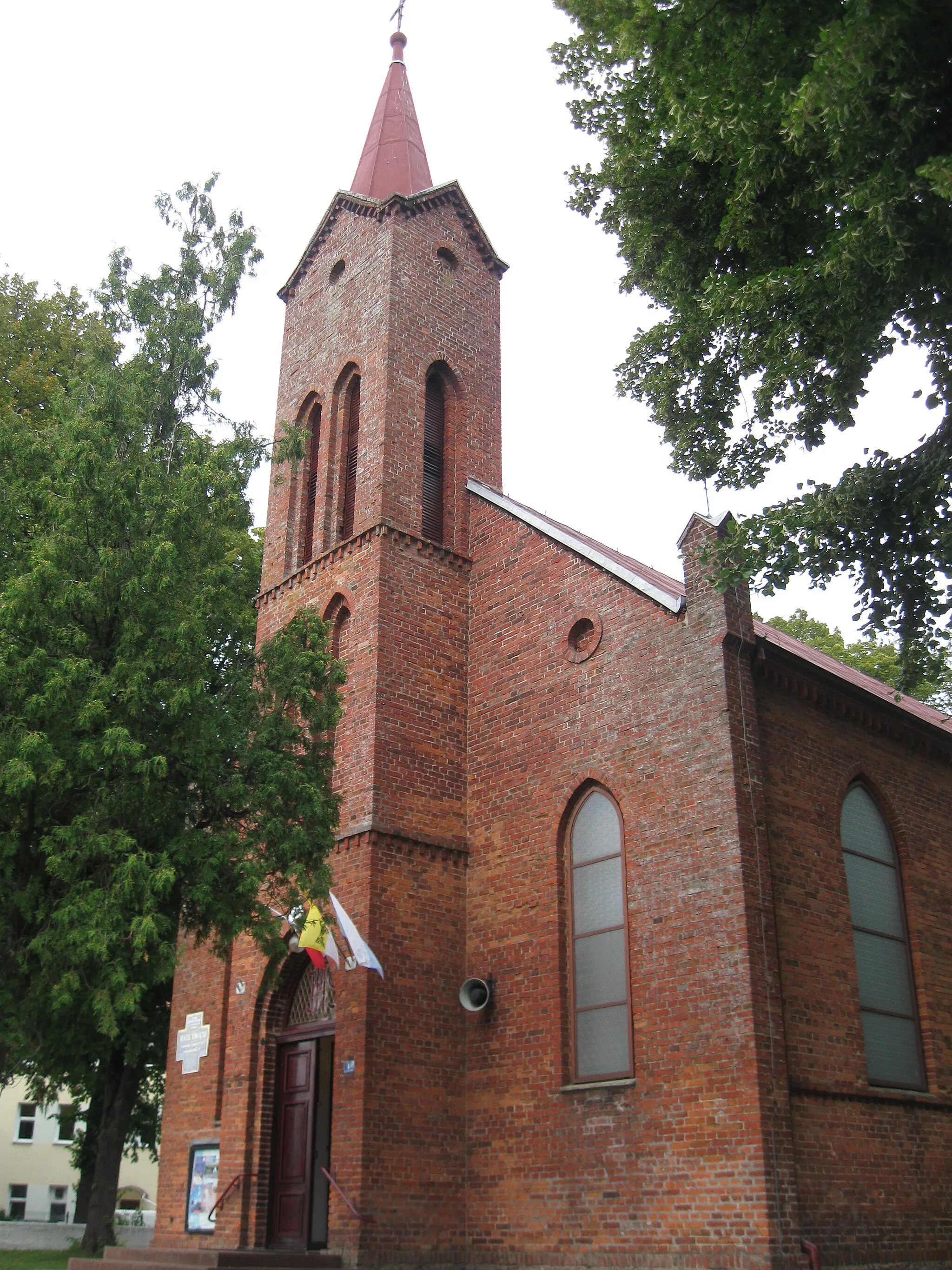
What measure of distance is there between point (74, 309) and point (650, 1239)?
1960cm

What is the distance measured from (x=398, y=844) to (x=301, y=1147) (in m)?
4.15

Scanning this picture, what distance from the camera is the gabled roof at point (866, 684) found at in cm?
1673

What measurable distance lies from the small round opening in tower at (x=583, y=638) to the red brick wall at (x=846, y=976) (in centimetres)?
226

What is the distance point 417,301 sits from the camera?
19.8 meters

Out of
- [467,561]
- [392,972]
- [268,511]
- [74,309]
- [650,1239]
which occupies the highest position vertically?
[74,309]

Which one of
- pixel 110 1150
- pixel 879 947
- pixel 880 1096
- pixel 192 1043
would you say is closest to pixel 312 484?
pixel 192 1043

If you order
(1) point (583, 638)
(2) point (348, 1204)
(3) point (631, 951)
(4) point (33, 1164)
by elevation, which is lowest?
(4) point (33, 1164)

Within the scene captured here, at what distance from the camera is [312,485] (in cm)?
2020

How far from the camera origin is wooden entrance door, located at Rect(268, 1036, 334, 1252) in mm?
14930

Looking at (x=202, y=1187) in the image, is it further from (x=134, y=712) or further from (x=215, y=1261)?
(x=134, y=712)

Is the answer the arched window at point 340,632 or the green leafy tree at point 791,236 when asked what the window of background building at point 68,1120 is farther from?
the green leafy tree at point 791,236

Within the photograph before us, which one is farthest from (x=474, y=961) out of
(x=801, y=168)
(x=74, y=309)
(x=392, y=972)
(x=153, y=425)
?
(x=74, y=309)

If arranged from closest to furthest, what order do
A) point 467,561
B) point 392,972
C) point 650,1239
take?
point 650,1239 → point 392,972 → point 467,561

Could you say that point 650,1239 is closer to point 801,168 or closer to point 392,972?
point 392,972
